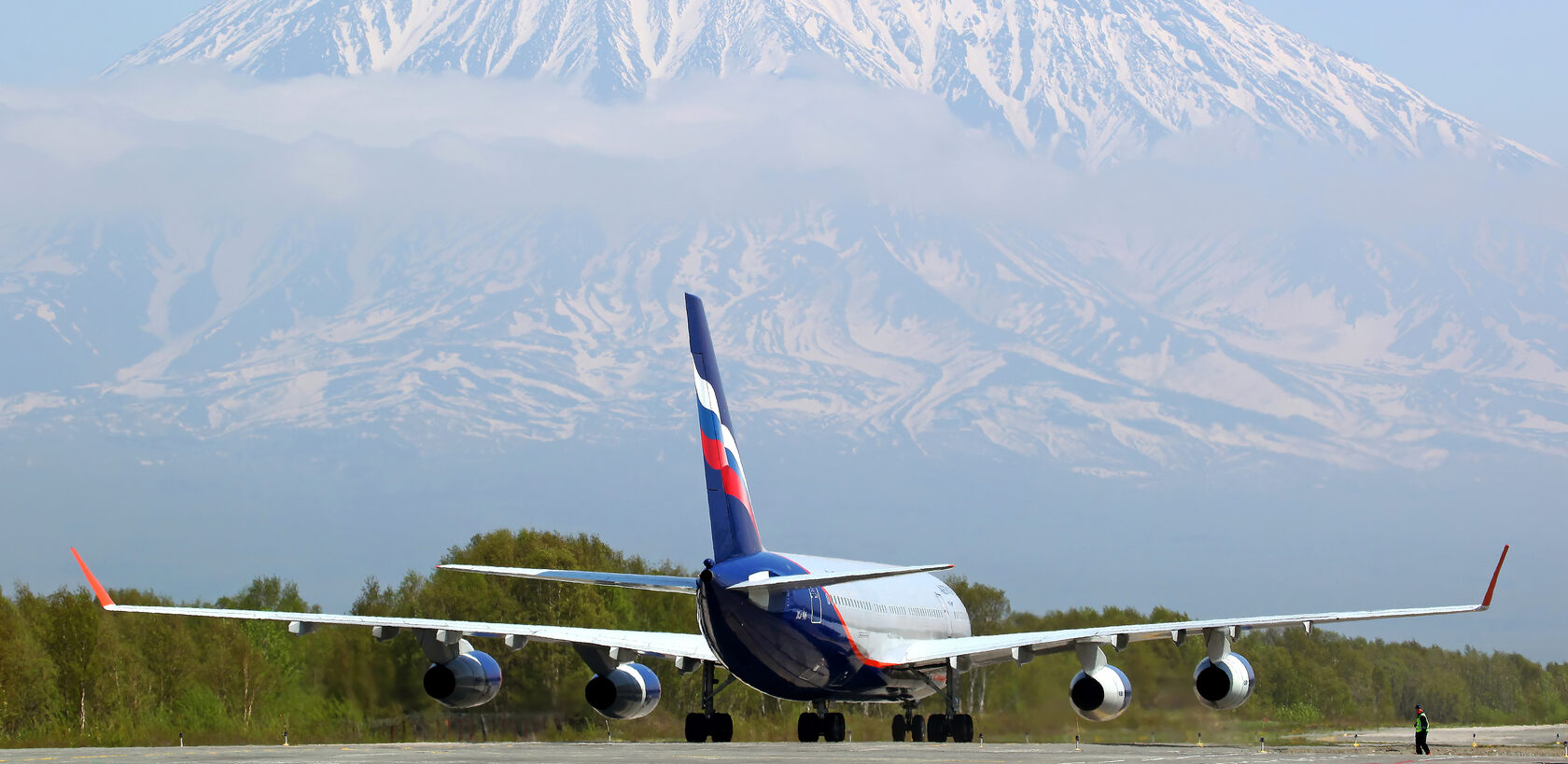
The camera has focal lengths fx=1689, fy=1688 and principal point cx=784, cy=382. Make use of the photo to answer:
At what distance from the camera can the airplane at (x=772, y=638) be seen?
94.2 ft

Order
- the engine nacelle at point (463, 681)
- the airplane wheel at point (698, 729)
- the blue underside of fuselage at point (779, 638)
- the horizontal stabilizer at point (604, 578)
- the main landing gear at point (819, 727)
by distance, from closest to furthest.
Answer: the horizontal stabilizer at point (604, 578) → the blue underside of fuselage at point (779, 638) → the engine nacelle at point (463, 681) → the airplane wheel at point (698, 729) → the main landing gear at point (819, 727)

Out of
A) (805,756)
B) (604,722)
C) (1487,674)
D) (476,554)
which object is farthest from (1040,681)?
(1487,674)

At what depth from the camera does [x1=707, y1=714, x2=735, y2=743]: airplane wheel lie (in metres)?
33.2

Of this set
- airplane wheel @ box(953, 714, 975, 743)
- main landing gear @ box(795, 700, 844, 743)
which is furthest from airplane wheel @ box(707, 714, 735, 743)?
airplane wheel @ box(953, 714, 975, 743)

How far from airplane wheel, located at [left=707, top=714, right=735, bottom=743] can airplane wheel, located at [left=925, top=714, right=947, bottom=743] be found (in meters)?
4.60

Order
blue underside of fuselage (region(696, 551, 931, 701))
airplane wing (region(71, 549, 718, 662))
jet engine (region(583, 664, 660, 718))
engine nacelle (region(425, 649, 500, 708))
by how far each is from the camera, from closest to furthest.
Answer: airplane wing (region(71, 549, 718, 662))
blue underside of fuselage (region(696, 551, 931, 701))
engine nacelle (region(425, 649, 500, 708))
jet engine (region(583, 664, 660, 718))

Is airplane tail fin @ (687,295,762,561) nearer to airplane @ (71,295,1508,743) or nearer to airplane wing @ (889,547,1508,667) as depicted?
airplane @ (71,295,1508,743)

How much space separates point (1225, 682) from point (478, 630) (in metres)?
14.0

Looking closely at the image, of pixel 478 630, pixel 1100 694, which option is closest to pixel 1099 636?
pixel 1100 694

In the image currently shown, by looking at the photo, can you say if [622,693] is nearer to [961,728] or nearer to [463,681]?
[463,681]

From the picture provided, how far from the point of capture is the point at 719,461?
29.6 meters

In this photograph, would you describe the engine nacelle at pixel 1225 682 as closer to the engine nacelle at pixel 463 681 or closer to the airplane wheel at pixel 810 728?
the airplane wheel at pixel 810 728

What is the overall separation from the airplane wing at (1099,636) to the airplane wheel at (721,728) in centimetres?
395

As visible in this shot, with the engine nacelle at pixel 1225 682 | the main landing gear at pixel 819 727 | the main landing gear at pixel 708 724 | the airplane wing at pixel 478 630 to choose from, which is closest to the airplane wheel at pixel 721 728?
the main landing gear at pixel 708 724
